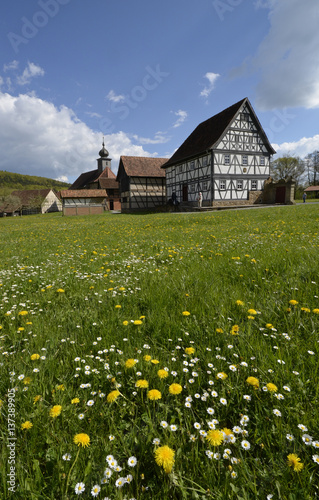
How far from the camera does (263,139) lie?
29109mm

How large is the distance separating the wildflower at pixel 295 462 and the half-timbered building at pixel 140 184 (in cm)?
3842

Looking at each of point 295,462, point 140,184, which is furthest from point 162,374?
point 140,184

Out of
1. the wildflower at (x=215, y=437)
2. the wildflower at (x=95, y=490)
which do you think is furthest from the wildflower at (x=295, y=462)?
the wildflower at (x=95, y=490)

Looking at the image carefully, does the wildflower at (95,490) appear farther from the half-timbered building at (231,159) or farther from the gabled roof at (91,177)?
the gabled roof at (91,177)

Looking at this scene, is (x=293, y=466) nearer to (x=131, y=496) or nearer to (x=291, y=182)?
(x=131, y=496)

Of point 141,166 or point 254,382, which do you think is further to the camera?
point 141,166

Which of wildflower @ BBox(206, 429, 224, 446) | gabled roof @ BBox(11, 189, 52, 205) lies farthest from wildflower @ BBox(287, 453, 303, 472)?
gabled roof @ BBox(11, 189, 52, 205)

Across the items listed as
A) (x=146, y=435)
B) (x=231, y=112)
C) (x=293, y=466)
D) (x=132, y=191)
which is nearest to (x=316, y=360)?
(x=293, y=466)

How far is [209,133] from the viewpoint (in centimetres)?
2972

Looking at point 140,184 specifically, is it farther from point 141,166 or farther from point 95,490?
point 95,490

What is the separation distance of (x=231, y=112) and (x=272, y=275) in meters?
30.2

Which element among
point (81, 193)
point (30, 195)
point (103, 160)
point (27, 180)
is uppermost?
point (27, 180)

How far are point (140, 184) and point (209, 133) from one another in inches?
533

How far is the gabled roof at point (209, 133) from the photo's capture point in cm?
2730
